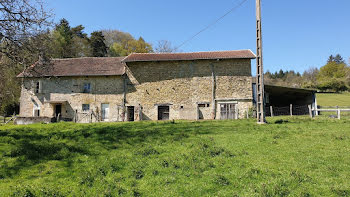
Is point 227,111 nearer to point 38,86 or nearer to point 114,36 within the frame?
point 38,86

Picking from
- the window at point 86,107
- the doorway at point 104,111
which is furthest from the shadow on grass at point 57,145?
the window at point 86,107

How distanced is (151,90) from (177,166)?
625 inches

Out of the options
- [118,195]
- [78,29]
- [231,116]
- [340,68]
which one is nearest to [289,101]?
[231,116]

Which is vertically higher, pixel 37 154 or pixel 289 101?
pixel 289 101

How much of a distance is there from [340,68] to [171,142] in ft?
231

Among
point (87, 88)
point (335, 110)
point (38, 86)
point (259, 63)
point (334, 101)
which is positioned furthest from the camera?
point (334, 101)

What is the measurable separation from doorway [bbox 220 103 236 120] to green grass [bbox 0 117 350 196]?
1168 cm

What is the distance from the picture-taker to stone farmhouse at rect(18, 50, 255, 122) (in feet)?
65.2

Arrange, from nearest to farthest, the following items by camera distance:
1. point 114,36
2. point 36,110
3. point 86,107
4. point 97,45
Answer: point 86,107, point 36,110, point 97,45, point 114,36

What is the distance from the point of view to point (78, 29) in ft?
130

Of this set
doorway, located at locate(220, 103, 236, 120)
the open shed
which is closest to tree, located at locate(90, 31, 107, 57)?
doorway, located at locate(220, 103, 236, 120)

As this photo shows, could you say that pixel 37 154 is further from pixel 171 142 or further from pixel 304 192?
pixel 304 192

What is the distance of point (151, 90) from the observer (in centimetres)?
2069

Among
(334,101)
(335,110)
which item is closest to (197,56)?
(335,110)
